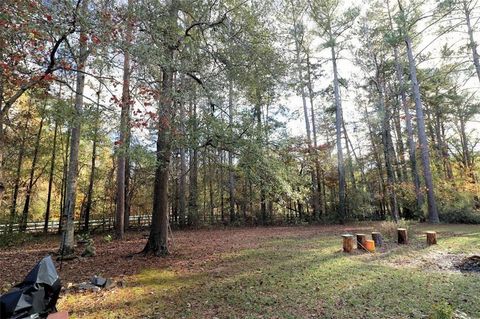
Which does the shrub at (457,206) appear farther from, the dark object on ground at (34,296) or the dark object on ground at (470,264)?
the dark object on ground at (34,296)

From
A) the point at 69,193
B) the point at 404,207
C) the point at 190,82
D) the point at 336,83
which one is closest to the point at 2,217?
the point at 69,193

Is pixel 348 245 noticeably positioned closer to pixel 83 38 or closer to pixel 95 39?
pixel 95 39

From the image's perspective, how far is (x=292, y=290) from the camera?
4.35 m

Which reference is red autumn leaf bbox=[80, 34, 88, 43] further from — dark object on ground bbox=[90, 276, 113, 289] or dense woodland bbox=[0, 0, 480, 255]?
dark object on ground bbox=[90, 276, 113, 289]

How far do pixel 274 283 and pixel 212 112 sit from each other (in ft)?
13.9

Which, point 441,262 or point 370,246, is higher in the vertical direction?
point 370,246

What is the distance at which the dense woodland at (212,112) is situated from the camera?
4.24 metres

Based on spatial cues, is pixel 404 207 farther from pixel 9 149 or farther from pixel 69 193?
pixel 9 149

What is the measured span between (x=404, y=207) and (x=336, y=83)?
931cm

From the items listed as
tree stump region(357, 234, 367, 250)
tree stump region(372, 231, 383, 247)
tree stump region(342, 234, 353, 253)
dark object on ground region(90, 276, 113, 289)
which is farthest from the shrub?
dark object on ground region(90, 276, 113, 289)

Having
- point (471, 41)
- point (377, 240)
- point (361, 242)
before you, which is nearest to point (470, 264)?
point (361, 242)

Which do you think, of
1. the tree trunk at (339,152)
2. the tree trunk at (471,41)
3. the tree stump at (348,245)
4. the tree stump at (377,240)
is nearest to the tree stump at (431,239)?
the tree stump at (377,240)

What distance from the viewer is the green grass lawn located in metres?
3.58

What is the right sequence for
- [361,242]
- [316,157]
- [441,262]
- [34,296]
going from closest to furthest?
[34,296] → [441,262] → [361,242] → [316,157]
